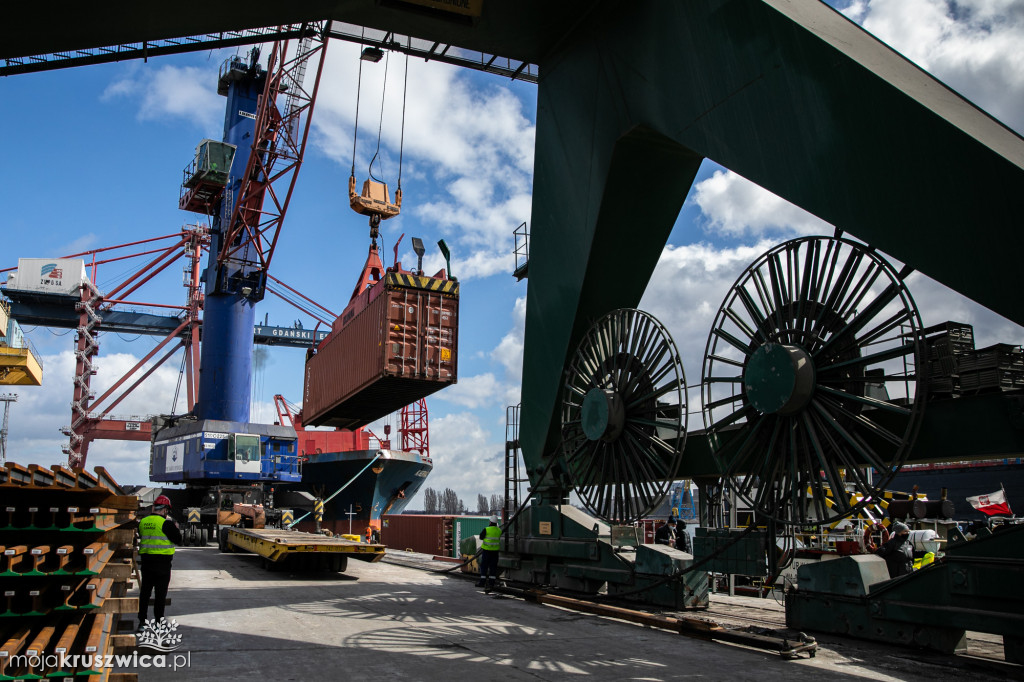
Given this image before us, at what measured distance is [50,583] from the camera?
18.4ft

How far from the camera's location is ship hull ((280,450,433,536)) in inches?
1307

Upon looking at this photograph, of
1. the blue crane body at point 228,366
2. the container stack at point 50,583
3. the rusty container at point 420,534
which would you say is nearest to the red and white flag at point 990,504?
the rusty container at point 420,534

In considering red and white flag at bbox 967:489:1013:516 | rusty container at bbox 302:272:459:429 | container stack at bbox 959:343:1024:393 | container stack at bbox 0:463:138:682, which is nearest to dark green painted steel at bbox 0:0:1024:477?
container stack at bbox 959:343:1024:393

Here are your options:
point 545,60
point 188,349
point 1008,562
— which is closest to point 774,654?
point 1008,562

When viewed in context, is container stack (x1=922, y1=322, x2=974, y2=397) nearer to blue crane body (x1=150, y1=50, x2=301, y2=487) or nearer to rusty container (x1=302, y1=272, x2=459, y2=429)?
rusty container (x1=302, y1=272, x2=459, y2=429)

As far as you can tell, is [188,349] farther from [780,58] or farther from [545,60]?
[780,58]

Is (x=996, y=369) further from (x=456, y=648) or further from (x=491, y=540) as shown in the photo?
(x=491, y=540)

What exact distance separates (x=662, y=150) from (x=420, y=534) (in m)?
19.8

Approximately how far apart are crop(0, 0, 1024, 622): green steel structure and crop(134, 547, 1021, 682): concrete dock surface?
2.01 m

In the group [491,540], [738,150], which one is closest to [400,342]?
[491,540]

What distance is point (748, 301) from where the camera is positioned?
30.7 feet

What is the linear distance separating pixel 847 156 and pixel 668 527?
11213 mm

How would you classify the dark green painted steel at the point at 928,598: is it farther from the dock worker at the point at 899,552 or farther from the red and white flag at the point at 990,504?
the red and white flag at the point at 990,504

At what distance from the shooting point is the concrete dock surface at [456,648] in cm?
685
